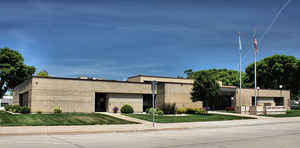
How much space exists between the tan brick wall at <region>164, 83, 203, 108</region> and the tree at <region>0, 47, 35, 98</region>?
33962mm

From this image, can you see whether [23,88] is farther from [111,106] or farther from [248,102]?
[248,102]

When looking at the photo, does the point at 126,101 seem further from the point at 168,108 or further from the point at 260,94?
the point at 260,94

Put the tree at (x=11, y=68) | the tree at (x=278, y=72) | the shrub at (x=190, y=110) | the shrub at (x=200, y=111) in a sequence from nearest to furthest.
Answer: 1. the shrub at (x=200, y=111)
2. the shrub at (x=190, y=110)
3. the tree at (x=11, y=68)
4. the tree at (x=278, y=72)

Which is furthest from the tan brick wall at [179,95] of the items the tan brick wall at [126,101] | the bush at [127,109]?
the bush at [127,109]

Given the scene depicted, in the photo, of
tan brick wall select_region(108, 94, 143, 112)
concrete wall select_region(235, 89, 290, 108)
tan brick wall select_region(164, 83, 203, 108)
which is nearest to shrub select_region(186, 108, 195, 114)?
tan brick wall select_region(164, 83, 203, 108)

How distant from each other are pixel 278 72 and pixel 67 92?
48.8m

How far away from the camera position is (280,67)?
63969 millimetres

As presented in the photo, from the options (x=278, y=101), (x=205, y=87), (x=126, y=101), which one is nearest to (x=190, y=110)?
(x=205, y=87)

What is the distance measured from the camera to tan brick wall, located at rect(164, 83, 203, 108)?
3769cm

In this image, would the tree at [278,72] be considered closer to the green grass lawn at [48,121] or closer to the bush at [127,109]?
the bush at [127,109]

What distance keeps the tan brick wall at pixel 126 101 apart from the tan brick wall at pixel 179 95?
11.5ft

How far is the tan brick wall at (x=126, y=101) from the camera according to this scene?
119 ft

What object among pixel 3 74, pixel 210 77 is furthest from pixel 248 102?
pixel 3 74

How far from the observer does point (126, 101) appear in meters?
37.0
